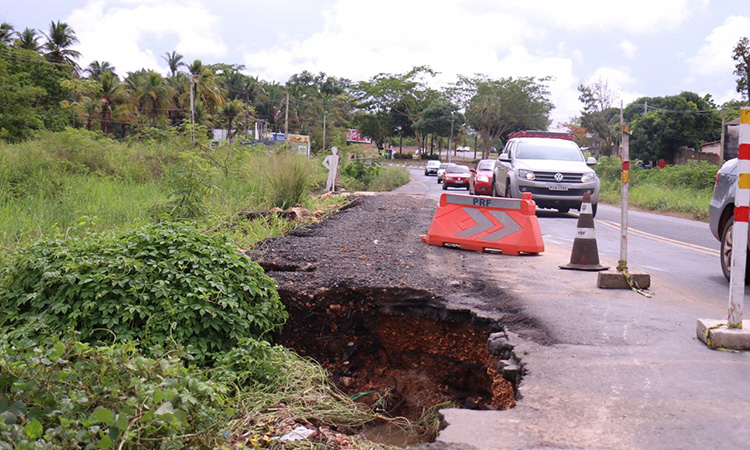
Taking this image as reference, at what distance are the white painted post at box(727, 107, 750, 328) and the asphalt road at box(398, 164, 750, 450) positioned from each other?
33 centimetres

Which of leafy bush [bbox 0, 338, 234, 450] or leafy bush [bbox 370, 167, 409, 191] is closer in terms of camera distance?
leafy bush [bbox 0, 338, 234, 450]

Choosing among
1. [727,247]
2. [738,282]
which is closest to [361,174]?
[727,247]

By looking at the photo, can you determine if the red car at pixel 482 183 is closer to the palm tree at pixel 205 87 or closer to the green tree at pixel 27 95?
the green tree at pixel 27 95

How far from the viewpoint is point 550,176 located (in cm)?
1465

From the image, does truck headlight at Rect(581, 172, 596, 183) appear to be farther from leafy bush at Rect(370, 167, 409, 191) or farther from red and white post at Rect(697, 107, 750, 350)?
leafy bush at Rect(370, 167, 409, 191)

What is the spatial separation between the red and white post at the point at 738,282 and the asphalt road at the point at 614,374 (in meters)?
0.11

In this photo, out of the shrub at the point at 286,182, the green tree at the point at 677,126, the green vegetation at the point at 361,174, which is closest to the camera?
the shrub at the point at 286,182

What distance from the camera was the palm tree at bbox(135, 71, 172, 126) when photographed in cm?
5534

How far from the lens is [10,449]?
2479mm

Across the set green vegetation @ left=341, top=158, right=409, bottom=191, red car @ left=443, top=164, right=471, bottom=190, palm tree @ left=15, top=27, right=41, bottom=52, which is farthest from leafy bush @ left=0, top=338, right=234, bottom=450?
palm tree @ left=15, top=27, right=41, bottom=52

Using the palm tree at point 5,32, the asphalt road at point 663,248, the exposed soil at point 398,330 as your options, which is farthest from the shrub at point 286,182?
the palm tree at point 5,32

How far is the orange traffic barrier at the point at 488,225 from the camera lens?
875cm

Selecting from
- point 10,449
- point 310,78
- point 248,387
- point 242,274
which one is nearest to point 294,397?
point 248,387

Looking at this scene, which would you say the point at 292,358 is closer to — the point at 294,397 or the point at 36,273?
the point at 294,397
